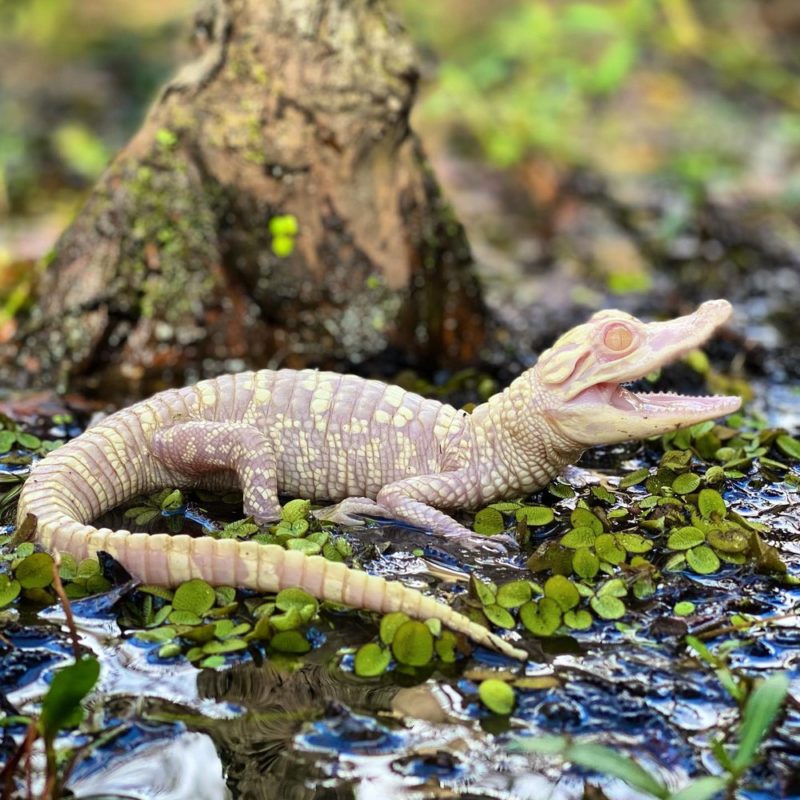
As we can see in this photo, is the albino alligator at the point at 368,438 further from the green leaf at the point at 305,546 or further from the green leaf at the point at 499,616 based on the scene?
the green leaf at the point at 499,616

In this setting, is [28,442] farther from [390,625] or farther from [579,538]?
[579,538]

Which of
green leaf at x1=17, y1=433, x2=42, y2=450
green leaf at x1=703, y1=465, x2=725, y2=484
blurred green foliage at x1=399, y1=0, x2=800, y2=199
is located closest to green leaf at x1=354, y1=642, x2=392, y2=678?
green leaf at x1=703, y1=465, x2=725, y2=484

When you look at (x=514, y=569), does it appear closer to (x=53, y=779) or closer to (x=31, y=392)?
(x=53, y=779)

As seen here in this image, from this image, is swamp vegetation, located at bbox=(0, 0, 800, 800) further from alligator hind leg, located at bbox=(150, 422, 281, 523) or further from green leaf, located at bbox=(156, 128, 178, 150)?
alligator hind leg, located at bbox=(150, 422, 281, 523)

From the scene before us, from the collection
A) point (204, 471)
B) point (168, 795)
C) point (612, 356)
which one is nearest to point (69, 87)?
point (204, 471)

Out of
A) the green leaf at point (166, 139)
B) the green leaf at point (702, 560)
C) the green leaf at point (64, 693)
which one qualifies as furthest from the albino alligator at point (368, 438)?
the green leaf at point (166, 139)

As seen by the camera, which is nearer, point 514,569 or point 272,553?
point 272,553

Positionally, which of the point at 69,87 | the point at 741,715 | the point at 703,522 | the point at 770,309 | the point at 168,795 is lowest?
the point at 168,795
